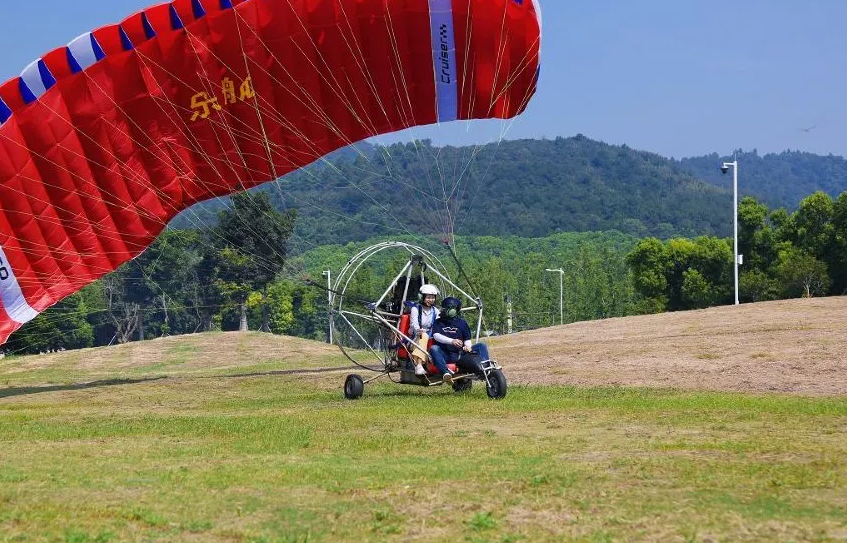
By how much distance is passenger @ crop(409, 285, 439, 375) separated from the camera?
708 inches

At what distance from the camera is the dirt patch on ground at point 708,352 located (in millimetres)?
19391

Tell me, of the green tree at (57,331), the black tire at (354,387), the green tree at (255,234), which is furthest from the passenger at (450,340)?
the green tree at (57,331)

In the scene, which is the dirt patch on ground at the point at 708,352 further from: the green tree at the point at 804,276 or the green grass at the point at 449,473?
the green tree at the point at 804,276

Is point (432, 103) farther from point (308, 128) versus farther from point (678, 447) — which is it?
point (678, 447)

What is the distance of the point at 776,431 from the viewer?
11516 millimetres

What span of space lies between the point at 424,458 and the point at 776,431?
3.73 m

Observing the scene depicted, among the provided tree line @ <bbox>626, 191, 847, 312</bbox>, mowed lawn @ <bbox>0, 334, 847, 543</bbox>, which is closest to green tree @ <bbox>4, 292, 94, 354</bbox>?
mowed lawn @ <bbox>0, 334, 847, 543</bbox>

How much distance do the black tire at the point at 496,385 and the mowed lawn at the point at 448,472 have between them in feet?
0.67

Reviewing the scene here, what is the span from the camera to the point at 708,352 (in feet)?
77.8

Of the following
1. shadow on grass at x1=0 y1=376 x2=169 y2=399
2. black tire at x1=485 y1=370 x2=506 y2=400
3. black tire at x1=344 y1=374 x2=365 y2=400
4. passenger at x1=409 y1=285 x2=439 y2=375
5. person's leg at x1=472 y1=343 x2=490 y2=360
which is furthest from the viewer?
shadow on grass at x1=0 y1=376 x2=169 y2=399

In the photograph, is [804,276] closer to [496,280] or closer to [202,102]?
[496,280]

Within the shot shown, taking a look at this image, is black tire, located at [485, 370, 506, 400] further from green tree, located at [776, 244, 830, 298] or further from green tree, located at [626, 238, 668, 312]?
green tree, located at [626, 238, 668, 312]

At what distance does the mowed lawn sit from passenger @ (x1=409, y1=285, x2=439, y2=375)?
3.60ft

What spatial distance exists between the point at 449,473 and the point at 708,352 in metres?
15.6
